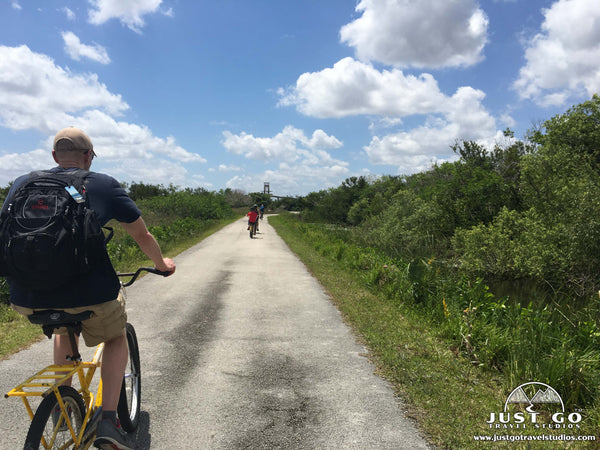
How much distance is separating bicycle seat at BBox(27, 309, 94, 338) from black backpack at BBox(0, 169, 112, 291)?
178mm

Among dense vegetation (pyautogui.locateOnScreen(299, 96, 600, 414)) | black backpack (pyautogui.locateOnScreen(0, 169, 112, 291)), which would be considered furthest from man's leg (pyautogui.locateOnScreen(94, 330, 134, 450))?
dense vegetation (pyautogui.locateOnScreen(299, 96, 600, 414))

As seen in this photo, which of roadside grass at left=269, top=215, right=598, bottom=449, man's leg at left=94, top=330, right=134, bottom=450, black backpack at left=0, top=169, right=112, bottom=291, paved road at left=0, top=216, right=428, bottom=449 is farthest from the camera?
roadside grass at left=269, top=215, right=598, bottom=449

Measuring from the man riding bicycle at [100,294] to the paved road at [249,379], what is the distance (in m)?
0.83

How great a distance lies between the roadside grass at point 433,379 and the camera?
3209 millimetres

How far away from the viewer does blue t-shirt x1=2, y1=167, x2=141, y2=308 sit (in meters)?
2.04

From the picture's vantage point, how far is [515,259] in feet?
33.4

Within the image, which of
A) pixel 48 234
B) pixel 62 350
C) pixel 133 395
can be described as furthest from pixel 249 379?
pixel 48 234

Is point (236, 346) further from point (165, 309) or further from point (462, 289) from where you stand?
point (462, 289)

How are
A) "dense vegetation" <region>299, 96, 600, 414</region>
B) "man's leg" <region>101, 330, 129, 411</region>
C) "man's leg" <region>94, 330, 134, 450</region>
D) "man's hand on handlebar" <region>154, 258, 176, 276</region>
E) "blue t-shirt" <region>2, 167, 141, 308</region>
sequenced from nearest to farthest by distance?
1. "blue t-shirt" <region>2, 167, 141, 308</region>
2. "man's leg" <region>94, 330, 134, 450</region>
3. "man's leg" <region>101, 330, 129, 411</region>
4. "man's hand on handlebar" <region>154, 258, 176, 276</region>
5. "dense vegetation" <region>299, 96, 600, 414</region>

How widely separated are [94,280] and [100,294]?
8 cm

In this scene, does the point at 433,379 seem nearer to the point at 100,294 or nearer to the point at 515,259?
the point at 100,294

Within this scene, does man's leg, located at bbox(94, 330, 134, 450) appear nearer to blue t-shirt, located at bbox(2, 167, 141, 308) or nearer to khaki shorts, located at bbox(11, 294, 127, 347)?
khaki shorts, located at bbox(11, 294, 127, 347)

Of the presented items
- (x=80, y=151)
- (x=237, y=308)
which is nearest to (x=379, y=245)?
(x=237, y=308)

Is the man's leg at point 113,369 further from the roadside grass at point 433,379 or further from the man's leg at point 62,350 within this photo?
the roadside grass at point 433,379
